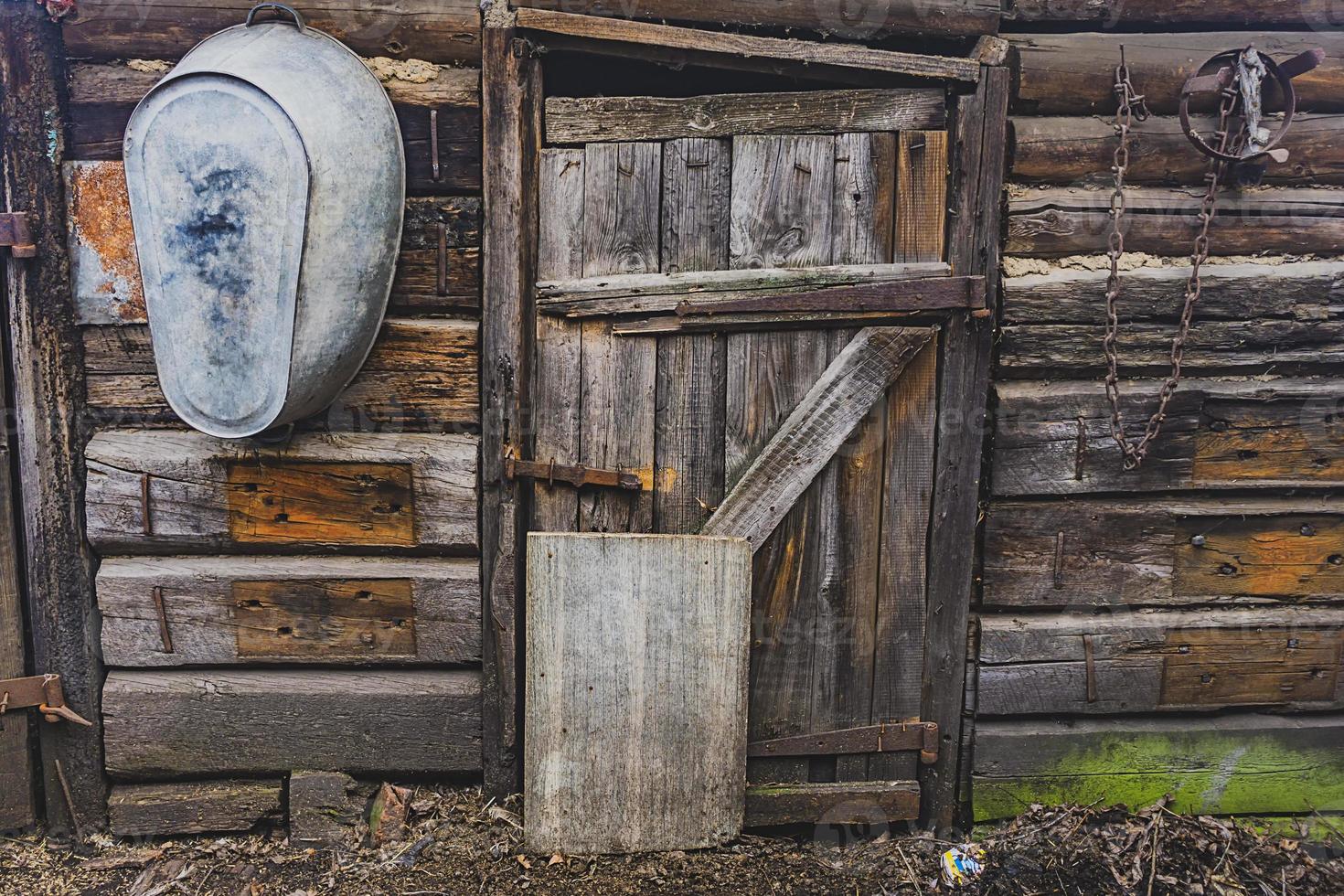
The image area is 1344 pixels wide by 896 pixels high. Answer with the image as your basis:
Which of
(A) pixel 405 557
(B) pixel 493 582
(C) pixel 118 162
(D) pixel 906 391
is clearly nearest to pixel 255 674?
(A) pixel 405 557

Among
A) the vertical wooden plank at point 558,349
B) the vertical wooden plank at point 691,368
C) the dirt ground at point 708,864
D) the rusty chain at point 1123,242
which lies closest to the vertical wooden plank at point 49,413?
the dirt ground at point 708,864

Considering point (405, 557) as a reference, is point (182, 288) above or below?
above

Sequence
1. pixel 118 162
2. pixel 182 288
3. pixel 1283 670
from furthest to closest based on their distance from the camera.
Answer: pixel 1283 670
pixel 118 162
pixel 182 288

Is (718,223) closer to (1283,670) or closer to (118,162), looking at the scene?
(118,162)

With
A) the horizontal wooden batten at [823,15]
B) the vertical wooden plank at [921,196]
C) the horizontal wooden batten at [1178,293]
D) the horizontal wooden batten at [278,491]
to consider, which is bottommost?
the horizontal wooden batten at [278,491]

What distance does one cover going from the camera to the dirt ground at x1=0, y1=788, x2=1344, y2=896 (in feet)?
8.21

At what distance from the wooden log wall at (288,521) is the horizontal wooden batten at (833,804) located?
94cm

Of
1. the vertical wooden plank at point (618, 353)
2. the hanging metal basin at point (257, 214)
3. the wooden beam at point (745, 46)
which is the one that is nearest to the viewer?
the hanging metal basin at point (257, 214)

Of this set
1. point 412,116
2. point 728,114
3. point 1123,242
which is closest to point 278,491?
point 412,116

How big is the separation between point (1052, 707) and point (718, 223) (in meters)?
1.90

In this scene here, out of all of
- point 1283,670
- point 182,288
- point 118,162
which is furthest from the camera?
point 1283,670

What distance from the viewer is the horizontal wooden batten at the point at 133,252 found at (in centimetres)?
239

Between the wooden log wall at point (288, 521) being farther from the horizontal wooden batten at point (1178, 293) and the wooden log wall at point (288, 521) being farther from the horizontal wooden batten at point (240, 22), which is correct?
the horizontal wooden batten at point (1178, 293)

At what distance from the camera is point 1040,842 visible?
2607 mm
